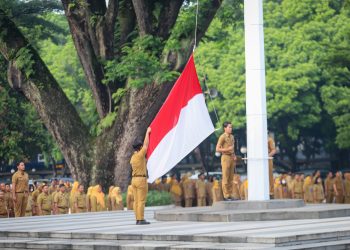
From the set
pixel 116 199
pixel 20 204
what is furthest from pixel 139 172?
pixel 116 199

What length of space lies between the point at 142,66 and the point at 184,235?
14.1 m

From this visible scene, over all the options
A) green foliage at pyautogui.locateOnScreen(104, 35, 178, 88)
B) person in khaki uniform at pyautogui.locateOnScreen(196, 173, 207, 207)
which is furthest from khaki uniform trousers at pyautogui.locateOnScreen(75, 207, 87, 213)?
person in khaki uniform at pyautogui.locateOnScreen(196, 173, 207, 207)

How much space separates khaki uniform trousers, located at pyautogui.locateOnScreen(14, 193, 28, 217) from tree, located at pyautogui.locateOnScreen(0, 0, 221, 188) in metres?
2.88

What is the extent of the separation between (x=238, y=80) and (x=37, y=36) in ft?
53.0

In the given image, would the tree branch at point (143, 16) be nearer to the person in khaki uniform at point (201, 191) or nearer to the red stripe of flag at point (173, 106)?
the person in khaki uniform at point (201, 191)

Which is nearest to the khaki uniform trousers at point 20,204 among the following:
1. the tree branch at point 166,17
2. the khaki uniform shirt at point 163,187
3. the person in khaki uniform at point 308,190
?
the tree branch at point 166,17

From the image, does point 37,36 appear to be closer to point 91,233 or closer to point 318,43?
point 318,43

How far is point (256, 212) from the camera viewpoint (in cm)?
2052

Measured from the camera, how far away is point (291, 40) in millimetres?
56812

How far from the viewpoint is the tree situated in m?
31.3

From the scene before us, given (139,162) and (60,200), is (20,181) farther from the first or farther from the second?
(139,162)

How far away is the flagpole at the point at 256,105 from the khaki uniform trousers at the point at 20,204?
32.7 ft

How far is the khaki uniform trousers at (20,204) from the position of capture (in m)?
30.1

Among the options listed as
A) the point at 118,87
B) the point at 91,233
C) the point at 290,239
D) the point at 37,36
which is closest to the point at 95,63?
the point at 118,87
